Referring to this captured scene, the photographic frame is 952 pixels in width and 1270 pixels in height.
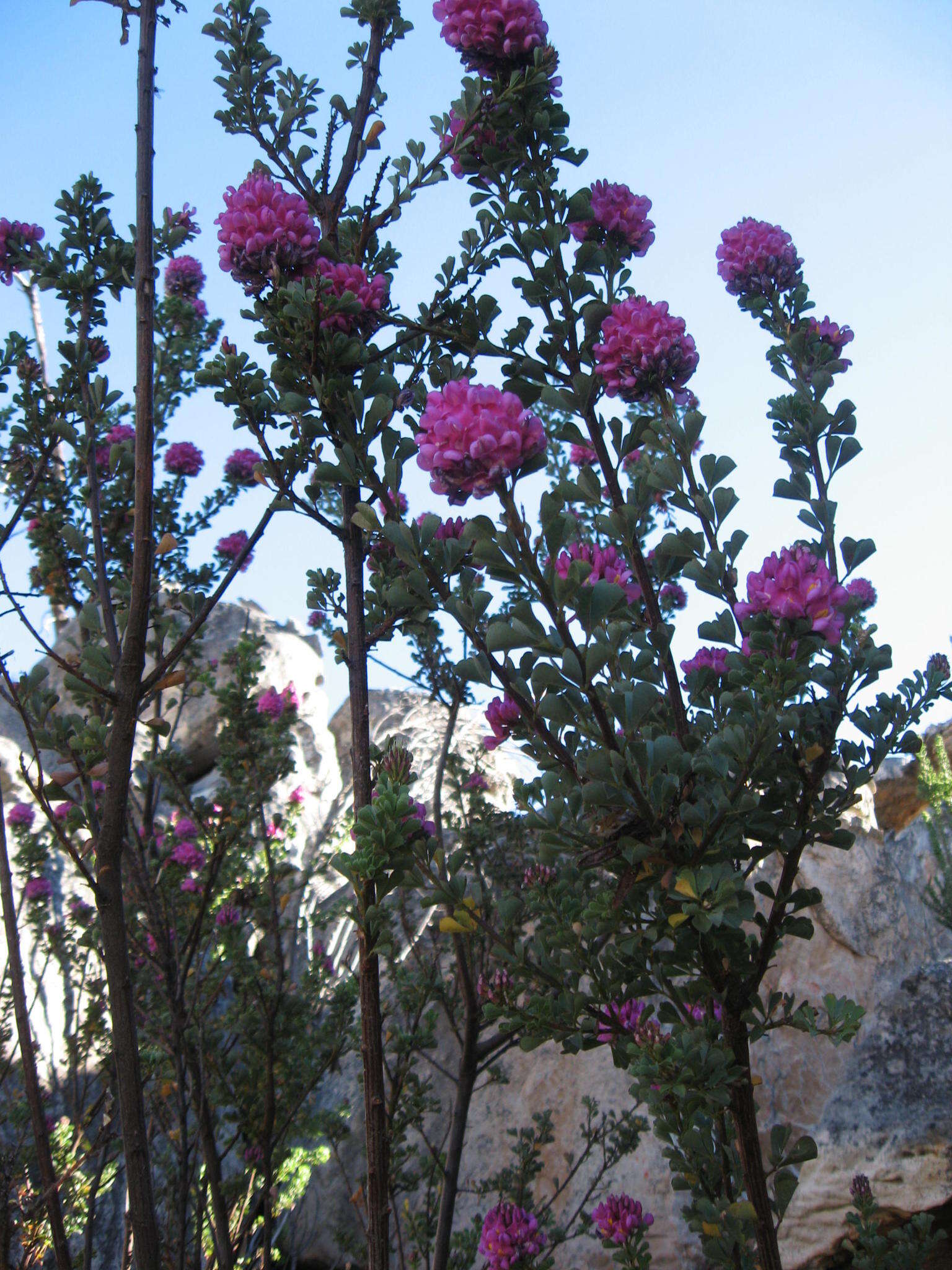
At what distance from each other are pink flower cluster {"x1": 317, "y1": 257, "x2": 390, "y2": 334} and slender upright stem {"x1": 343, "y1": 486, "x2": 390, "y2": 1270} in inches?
10.8

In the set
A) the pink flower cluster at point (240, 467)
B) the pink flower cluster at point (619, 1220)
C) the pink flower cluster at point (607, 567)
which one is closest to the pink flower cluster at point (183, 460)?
the pink flower cluster at point (240, 467)

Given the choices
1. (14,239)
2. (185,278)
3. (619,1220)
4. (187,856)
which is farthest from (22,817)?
(619,1220)

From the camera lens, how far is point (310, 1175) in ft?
17.7

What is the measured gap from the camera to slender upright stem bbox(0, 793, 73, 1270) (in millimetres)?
1269

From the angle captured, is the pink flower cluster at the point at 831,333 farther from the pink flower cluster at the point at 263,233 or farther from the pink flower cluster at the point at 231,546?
the pink flower cluster at the point at 231,546

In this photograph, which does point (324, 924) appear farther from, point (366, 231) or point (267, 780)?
point (366, 231)

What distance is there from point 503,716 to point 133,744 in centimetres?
57

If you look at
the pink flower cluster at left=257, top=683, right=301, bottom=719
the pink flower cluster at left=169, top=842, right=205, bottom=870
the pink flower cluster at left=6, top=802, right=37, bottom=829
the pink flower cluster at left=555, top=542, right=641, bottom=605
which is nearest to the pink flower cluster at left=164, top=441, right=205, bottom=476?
the pink flower cluster at left=257, top=683, right=301, bottom=719

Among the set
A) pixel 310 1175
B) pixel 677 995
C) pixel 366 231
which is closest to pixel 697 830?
pixel 677 995

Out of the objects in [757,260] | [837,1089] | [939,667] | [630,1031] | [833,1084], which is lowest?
[833,1084]

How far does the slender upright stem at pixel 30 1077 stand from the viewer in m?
1.27

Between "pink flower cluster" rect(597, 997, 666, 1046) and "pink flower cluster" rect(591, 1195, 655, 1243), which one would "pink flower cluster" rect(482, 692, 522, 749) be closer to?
"pink flower cluster" rect(597, 997, 666, 1046)

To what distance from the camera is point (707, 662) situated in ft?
5.27

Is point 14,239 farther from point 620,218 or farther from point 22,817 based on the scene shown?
point 22,817
